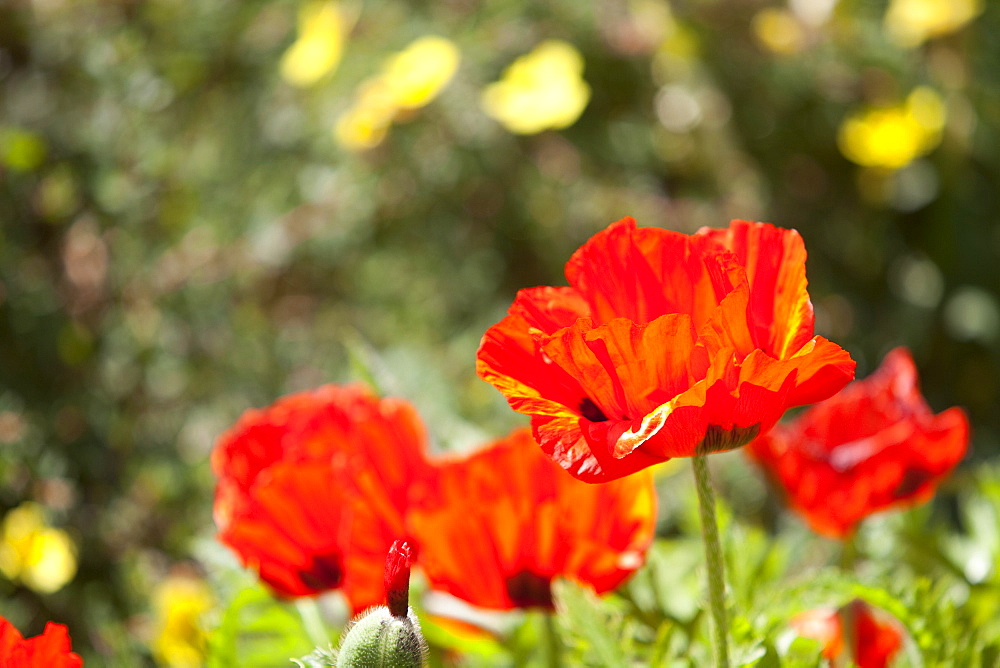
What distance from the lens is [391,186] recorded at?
1.42 m

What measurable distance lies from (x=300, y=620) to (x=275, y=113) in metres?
1.12

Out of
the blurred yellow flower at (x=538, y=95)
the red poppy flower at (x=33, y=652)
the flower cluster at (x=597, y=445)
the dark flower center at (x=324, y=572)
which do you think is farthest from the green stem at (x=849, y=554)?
the blurred yellow flower at (x=538, y=95)

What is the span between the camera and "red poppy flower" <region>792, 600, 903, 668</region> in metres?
0.50

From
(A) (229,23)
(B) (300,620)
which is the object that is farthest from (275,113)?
(B) (300,620)

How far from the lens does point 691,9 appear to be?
1597 millimetres

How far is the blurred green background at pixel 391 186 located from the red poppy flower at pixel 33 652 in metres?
0.72

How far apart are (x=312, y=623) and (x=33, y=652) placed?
22 cm

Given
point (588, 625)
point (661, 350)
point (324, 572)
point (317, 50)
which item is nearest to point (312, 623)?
point (324, 572)

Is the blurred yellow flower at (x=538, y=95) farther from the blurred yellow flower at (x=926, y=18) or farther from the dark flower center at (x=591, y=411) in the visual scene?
the dark flower center at (x=591, y=411)

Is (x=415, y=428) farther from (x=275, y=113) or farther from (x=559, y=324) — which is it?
(x=275, y=113)

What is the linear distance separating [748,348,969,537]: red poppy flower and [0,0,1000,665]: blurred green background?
53cm

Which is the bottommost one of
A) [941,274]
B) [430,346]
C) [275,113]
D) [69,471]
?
[941,274]

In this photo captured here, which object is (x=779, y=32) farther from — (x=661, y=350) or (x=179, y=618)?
(x=661, y=350)

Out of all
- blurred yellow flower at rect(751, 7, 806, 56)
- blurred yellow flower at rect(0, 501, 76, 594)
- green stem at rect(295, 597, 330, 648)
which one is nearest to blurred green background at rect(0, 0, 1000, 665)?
blurred yellow flower at rect(751, 7, 806, 56)
